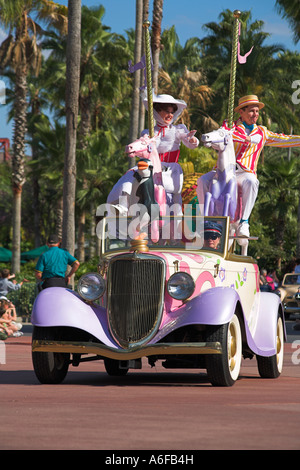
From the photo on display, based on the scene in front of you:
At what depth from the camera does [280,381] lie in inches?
453

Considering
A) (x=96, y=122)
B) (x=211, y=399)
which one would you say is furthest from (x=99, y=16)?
(x=211, y=399)

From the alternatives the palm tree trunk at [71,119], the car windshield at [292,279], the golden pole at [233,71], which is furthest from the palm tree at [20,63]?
the golden pole at [233,71]

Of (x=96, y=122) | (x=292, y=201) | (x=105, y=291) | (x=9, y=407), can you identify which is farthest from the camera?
(x=96, y=122)

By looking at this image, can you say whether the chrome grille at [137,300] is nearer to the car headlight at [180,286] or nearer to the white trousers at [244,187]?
the car headlight at [180,286]

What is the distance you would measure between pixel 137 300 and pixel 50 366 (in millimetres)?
1195

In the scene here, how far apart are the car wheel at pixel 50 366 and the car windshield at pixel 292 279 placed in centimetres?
2230

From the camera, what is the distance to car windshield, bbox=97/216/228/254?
1102cm

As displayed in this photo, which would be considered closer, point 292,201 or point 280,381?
point 280,381

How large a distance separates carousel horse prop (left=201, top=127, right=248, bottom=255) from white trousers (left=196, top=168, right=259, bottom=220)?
0.34 feet

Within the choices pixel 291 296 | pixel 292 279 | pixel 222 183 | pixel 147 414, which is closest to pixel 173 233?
pixel 222 183

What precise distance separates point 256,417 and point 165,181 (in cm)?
521

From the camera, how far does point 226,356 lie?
9773 mm

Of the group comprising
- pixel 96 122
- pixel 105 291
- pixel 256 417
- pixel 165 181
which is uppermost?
pixel 96 122

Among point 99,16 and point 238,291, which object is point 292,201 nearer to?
point 99,16
